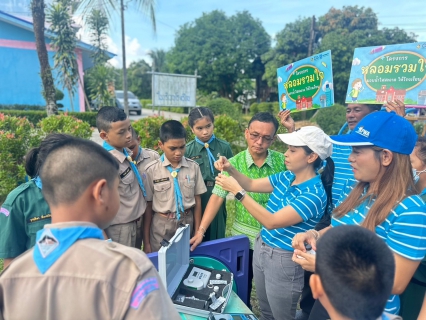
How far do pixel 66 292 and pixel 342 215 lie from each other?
1392 millimetres

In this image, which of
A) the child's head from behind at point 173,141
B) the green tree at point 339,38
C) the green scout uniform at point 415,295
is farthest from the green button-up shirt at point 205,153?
the green tree at point 339,38

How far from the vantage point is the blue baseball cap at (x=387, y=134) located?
1.49 meters

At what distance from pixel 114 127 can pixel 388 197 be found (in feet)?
6.76

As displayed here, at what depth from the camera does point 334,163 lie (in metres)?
2.63

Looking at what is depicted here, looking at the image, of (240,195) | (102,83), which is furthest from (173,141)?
(102,83)

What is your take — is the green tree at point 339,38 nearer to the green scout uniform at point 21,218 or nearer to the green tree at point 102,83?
the green tree at point 102,83

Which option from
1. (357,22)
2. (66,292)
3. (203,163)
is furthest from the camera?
(357,22)

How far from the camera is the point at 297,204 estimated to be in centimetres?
185

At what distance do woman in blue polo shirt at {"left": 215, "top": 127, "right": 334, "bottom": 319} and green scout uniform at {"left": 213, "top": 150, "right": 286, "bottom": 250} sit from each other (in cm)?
36

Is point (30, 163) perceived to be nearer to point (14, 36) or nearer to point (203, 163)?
point (203, 163)

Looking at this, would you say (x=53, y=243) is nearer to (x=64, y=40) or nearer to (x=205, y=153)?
(x=205, y=153)

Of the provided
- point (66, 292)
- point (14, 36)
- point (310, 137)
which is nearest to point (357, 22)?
point (14, 36)

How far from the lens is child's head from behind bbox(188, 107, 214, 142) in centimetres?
339

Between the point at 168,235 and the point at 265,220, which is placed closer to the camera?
the point at 265,220
